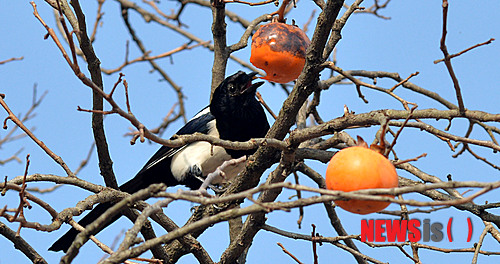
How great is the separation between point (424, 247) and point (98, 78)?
181 cm

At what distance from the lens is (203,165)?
4.29 m

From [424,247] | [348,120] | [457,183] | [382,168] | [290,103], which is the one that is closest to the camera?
[457,183]

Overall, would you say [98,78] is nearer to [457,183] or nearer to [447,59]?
[447,59]

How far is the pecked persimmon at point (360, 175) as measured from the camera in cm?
179

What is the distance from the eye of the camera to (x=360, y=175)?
1.79 m

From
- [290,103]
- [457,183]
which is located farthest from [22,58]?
[457,183]

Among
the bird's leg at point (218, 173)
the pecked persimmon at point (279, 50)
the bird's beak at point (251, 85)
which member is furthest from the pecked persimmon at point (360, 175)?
the bird's beak at point (251, 85)

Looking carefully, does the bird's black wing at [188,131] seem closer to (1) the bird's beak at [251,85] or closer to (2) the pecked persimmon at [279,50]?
(1) the bird's beak at [251,85]

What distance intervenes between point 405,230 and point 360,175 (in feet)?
4.67

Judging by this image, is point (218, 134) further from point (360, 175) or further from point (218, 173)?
point (360, 175)

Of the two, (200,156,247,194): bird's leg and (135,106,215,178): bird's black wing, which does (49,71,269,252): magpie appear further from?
(200,156,247,194): bird's leg

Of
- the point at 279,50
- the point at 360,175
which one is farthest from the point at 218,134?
the point at 360,175

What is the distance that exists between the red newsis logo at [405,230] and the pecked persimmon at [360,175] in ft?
3.87

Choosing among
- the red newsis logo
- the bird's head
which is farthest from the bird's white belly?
the red newsis logo
